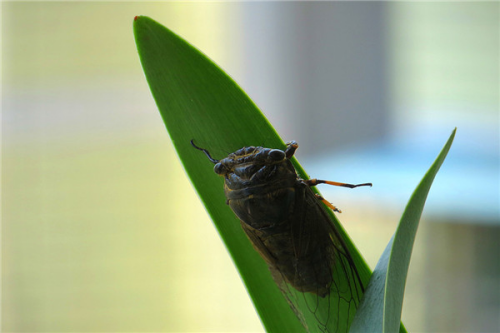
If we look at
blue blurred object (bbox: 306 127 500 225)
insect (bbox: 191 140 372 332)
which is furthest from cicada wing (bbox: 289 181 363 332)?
blue blurred object (bbox: 306 127 500 225)

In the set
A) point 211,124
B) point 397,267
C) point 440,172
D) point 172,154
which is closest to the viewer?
point 397,267

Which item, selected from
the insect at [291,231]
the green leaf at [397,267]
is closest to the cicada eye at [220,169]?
the insect at [291,231]

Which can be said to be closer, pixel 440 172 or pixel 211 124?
pixel 211 124

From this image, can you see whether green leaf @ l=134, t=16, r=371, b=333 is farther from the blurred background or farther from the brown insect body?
the blurred background

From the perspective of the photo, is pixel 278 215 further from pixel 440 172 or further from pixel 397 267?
pixel 440 172

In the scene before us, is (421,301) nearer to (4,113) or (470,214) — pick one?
(470,214)

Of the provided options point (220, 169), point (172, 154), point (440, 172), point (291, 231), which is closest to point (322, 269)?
point (291, 231)
